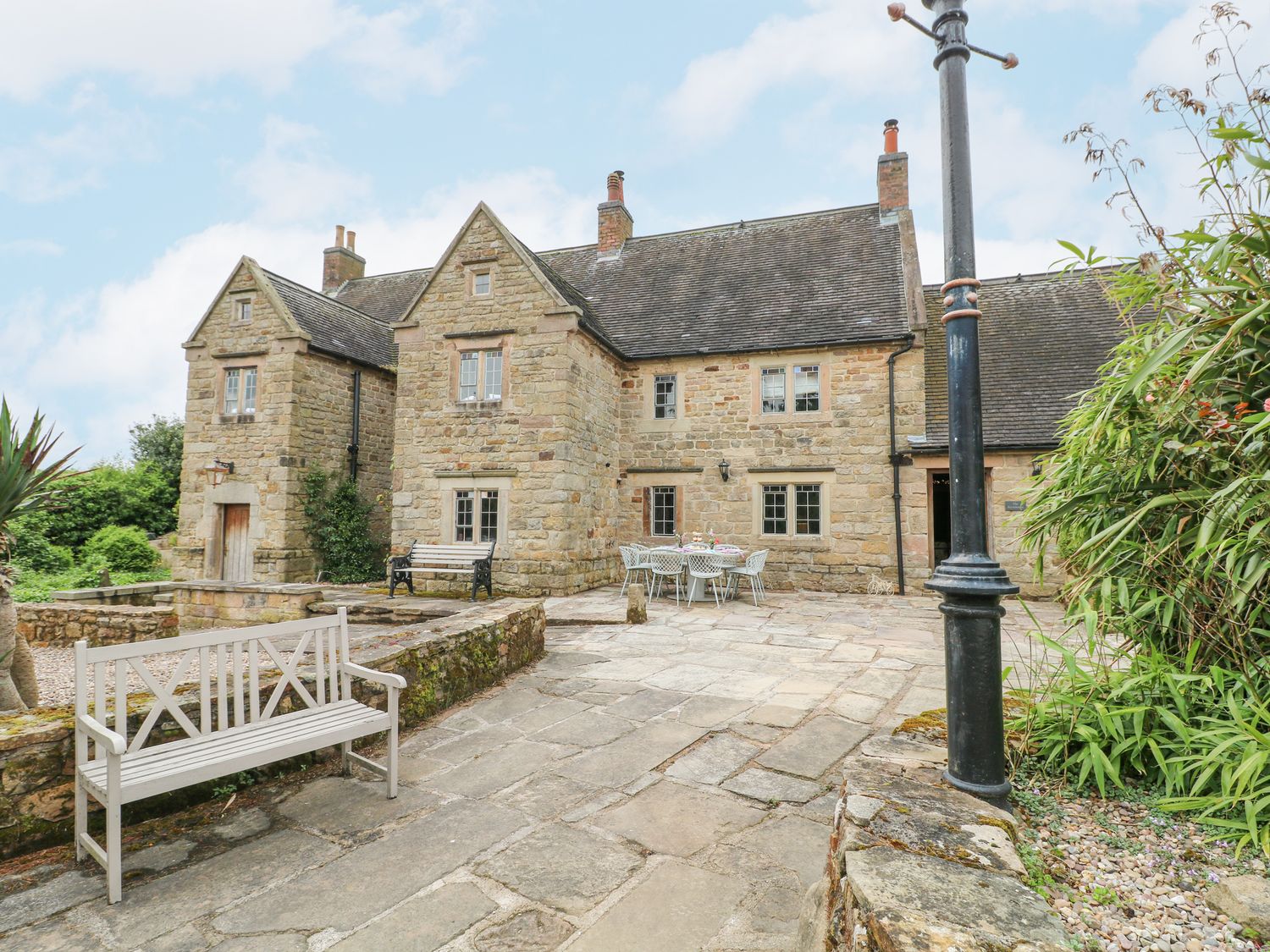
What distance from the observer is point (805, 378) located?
1368cm

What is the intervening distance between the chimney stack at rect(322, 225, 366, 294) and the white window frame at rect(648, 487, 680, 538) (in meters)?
15.3

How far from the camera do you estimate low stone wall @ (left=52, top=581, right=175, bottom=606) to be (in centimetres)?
880

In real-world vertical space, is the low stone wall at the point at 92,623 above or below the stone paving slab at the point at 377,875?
above

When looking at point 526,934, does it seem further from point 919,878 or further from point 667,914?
point 919,878

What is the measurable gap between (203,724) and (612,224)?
57.1ft

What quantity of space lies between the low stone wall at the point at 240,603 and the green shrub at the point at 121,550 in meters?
6.36

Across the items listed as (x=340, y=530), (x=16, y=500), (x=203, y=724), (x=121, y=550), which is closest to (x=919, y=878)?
(x=203, y=724)

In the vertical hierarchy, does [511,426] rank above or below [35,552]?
above

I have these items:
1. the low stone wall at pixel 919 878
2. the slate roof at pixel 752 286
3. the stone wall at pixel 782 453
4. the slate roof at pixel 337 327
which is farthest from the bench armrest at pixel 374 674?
the slate roof at pixel 337 327

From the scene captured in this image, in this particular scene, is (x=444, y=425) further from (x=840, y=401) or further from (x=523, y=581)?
(x=840, y=401)

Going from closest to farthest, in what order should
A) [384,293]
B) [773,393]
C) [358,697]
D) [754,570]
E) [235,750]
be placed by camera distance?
[235,750] < [358,697] < [754,570] < [773,393] < [384,293]

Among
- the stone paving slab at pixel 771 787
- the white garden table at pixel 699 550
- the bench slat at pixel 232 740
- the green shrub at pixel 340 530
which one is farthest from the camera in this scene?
the green shrub at pixel 340 530

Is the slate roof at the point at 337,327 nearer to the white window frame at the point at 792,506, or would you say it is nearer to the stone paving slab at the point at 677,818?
the white window frame at the point at 792,506

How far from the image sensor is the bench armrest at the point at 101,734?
260 centimetres
